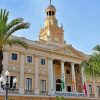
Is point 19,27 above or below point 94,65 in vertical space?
above

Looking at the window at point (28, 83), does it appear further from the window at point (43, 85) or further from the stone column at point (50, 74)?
the stone column at point (50, 74)

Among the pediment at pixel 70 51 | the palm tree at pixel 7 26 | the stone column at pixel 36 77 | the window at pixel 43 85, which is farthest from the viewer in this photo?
the pediment at pixel 70 51

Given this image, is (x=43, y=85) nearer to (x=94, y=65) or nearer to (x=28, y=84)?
(x=28, y=84)

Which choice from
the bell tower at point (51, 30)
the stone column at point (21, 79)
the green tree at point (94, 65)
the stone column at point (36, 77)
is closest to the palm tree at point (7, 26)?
the green tree at point (94, 65)

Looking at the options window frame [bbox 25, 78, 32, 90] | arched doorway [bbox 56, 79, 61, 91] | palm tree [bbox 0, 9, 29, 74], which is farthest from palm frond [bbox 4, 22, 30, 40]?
arched doorway [bbox 56, 79, 61, 91]

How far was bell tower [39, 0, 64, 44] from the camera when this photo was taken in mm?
41688

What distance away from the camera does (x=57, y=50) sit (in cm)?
3834

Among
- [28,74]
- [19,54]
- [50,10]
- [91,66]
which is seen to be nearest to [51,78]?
[28,74]

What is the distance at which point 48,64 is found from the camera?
120 feet

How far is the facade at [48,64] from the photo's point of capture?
33.0 meters

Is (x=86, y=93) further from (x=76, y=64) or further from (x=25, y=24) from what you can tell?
(x=25, y=24)

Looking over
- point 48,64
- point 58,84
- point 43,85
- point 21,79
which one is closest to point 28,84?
point 21,79

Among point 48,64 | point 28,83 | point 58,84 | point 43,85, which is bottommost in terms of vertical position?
point 43,85

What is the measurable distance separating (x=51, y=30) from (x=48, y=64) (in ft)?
27.2
